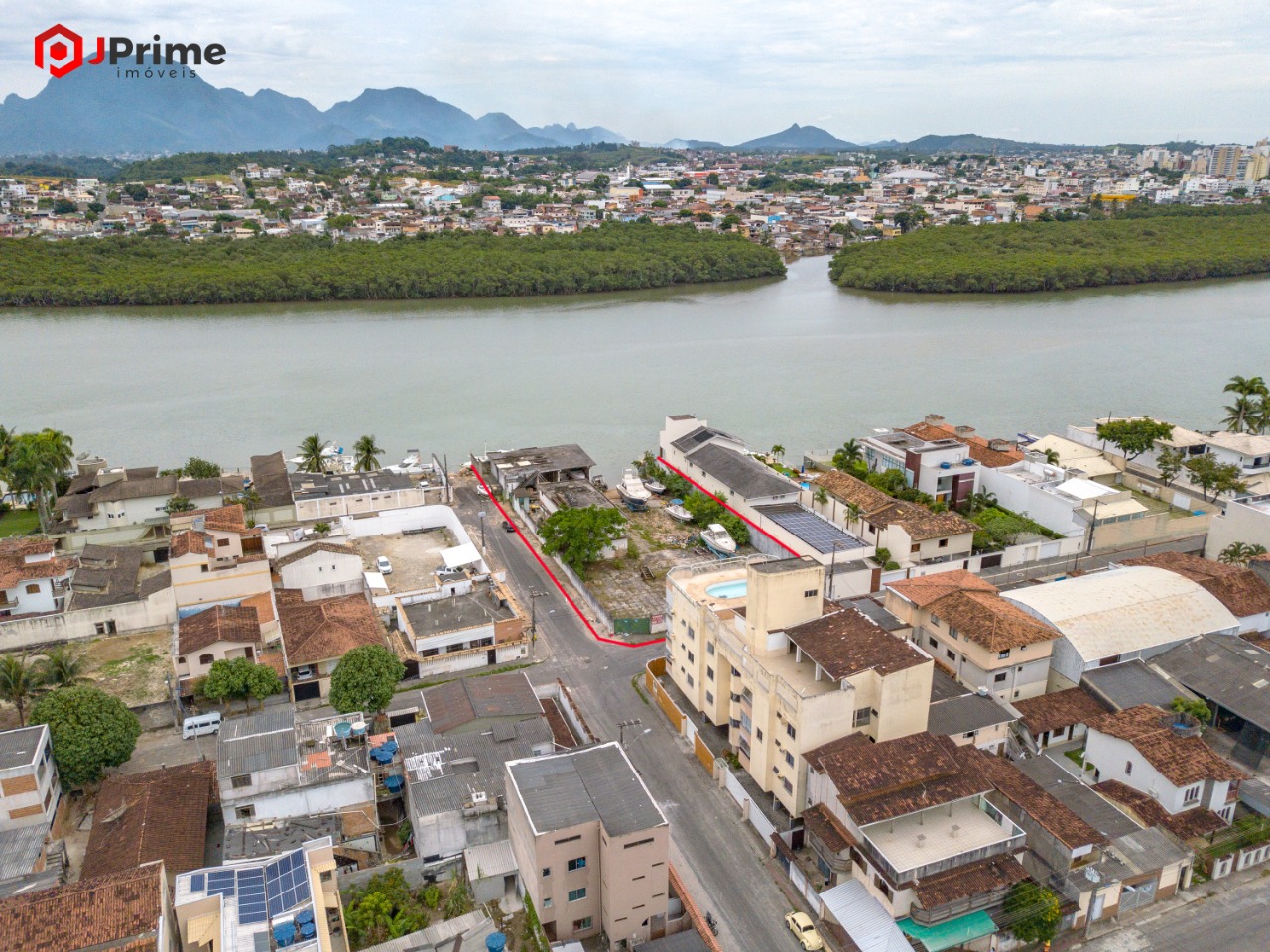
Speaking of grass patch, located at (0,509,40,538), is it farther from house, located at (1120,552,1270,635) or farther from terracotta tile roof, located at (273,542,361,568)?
house, located at (1120,552,1270,635)

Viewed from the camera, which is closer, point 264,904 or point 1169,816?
point 264,904

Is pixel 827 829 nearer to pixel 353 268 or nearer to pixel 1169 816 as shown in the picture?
pixel 1169 816

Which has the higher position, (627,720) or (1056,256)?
(1056,256)

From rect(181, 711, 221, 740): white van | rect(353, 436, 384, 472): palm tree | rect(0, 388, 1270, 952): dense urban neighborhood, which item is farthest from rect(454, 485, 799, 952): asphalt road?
rect(353, 436, 384, 472): palm tree

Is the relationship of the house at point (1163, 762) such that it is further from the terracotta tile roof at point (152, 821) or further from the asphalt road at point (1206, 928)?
the terracotta tile roof at point (152, 821)

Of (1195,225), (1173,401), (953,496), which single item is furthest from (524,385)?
(1195,225)

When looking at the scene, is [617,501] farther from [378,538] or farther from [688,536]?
[378,538]

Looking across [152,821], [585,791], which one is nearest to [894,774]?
[585,791]

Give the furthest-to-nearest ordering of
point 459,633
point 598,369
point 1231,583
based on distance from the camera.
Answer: point 598,369, point 1231,583, point 459,633

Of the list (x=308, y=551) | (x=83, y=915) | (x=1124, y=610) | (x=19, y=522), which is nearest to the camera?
(x=83, y=915)
